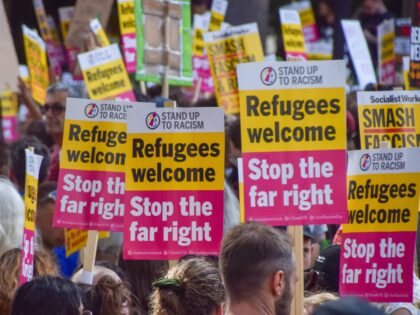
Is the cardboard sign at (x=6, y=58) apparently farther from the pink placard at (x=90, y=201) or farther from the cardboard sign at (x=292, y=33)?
the cardboard sign at (x=292, y=33)

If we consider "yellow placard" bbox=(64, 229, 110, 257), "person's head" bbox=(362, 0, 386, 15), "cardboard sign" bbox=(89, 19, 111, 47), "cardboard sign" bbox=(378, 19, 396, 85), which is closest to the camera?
"yellow placard" bbox=(64, 229, 110, 257)

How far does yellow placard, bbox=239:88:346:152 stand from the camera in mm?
5805

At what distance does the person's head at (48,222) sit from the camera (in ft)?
25.8

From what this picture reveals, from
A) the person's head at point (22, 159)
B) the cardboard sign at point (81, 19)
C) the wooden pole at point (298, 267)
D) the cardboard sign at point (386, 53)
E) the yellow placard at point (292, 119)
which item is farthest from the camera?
the cardboard sign at point (81, 19)

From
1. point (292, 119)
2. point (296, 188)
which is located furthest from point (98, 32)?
point (296, 188)

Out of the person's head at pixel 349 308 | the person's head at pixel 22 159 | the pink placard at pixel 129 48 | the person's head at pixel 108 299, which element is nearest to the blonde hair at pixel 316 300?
the person's head at pixel 108 299

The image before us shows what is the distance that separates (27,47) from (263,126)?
6.54 metres

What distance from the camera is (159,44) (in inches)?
362

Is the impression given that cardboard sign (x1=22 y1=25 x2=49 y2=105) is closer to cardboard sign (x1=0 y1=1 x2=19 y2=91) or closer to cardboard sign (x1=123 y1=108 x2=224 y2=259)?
cardboard sign (x1=0 y1=1 x2=19 y2=91)

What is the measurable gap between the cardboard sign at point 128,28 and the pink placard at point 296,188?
5.36 metres

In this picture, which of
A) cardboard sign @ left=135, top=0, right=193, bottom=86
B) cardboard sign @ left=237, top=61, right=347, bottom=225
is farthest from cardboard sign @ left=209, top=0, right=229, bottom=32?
cardboard sign @ left=237, top=61, right=347, bottom=225

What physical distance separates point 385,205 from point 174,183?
1.09m

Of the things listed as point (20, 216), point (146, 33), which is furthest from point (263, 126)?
point (146, 33)

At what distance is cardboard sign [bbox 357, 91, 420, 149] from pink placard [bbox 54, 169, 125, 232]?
1.37 m
